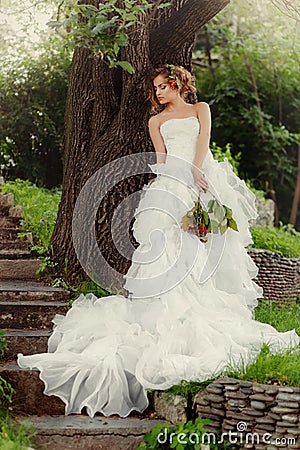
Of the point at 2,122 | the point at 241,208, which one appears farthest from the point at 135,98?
the point at 2,122

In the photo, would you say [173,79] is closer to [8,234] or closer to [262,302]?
[8,234]

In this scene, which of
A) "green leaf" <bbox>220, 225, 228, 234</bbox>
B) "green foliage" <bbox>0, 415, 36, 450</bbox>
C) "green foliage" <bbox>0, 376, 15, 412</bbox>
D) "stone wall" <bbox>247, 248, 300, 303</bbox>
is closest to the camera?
"green foliage" <bbox>0, 415, 36, 450</bbox>

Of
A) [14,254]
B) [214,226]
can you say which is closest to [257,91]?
[14,254]

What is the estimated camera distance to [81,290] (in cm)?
606

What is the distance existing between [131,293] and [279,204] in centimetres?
792

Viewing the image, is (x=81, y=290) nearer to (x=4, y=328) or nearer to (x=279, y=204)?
(x=4, y=328)

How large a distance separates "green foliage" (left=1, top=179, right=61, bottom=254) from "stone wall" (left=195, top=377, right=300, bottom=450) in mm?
2731

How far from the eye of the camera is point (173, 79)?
18.4ft

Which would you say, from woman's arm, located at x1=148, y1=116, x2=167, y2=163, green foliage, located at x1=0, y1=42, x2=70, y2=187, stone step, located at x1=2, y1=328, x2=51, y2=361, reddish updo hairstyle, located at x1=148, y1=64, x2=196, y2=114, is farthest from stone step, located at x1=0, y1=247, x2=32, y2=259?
green foliage, located at x1=0, y1=42, x2=70, y2=187

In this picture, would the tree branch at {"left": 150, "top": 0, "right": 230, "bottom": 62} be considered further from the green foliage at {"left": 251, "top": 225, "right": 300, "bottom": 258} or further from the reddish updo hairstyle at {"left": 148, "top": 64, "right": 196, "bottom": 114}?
the green foliage at {"left": 251, "top": 225, "right": 300, "bottom": 258}

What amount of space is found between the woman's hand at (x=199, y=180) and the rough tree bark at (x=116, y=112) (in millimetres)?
862

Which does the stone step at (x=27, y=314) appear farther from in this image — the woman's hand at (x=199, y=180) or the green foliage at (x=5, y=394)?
the woman's hand at (x=199, y=180)

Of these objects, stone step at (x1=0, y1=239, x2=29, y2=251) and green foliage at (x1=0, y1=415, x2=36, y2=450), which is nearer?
green foliage at (x1=0, y1=415, x2=36, y2=450)

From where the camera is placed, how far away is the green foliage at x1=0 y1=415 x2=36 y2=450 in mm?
3871
